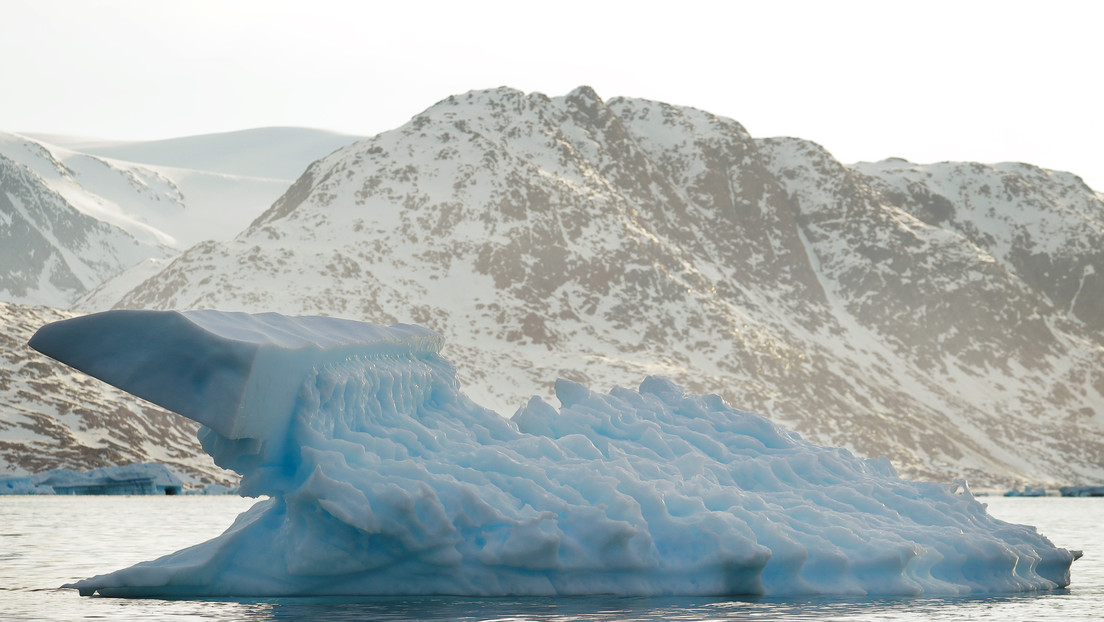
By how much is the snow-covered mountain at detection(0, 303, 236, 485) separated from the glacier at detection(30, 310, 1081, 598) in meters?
106

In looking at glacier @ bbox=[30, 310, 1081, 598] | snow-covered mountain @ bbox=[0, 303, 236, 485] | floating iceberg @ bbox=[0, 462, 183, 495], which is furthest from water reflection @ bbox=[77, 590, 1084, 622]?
Answer: snow-covered mountain @ bbox=[0, 303, 236, 485]

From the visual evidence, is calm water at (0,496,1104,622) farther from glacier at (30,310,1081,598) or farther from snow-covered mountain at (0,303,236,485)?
snow-covered mountain at (0,303,236,485)

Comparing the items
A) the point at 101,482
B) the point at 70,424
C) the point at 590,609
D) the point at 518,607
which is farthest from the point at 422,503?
the point at 70,424

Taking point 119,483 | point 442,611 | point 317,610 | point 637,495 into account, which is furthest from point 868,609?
point 119,483

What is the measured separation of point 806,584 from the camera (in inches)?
931

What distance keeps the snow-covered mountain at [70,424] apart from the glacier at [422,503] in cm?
10639

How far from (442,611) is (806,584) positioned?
7317mm

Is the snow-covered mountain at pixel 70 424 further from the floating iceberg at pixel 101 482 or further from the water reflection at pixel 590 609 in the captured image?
the water reflection at pixel 590 609

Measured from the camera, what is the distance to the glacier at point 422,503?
20641mm

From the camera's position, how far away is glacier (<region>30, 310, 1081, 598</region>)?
20.6 meters

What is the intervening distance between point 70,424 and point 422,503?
407ft

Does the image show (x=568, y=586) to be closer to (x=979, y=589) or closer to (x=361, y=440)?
(x=361, y=440)

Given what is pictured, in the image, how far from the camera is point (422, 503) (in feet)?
71.9

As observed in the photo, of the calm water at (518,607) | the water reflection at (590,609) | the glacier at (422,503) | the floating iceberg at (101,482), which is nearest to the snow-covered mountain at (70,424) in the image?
the floating iceberg at (101,482)
